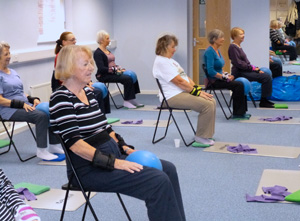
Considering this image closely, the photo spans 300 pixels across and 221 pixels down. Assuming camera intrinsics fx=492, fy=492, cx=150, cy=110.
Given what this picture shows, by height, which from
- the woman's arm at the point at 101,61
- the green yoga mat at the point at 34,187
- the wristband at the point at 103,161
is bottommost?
the green yoga mat at the point at 34,187

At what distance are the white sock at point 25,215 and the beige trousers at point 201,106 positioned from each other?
315cm

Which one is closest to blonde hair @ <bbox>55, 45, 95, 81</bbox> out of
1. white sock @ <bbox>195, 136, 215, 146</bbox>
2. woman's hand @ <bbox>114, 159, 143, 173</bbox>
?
woman's hand @ <bbox>114, 159, 143, 173</bbox>

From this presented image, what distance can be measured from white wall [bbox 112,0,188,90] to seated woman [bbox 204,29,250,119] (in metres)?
2.33

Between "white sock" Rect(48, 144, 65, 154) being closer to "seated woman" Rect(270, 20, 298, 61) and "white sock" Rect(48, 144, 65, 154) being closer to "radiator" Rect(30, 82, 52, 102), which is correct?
"radiator" Rect(30, 82, 52, 102)

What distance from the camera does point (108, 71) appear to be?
7.31 meters

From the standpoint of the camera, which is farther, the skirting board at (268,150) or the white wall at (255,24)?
the white wall at (255,24)

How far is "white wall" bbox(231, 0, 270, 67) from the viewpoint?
26.7ft

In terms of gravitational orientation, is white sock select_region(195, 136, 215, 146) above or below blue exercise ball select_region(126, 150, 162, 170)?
below

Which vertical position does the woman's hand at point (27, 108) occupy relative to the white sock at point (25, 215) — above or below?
above

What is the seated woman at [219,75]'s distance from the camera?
6301 millimetres

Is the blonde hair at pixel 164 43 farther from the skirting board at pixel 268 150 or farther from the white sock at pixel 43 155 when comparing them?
the white sock at pixel 43 155

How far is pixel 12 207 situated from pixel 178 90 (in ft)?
10.5

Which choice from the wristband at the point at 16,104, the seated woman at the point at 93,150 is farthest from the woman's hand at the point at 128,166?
the wristband at the point at 16,104

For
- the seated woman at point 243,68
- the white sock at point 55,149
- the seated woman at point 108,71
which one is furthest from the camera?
the seated woman at point 108,71
